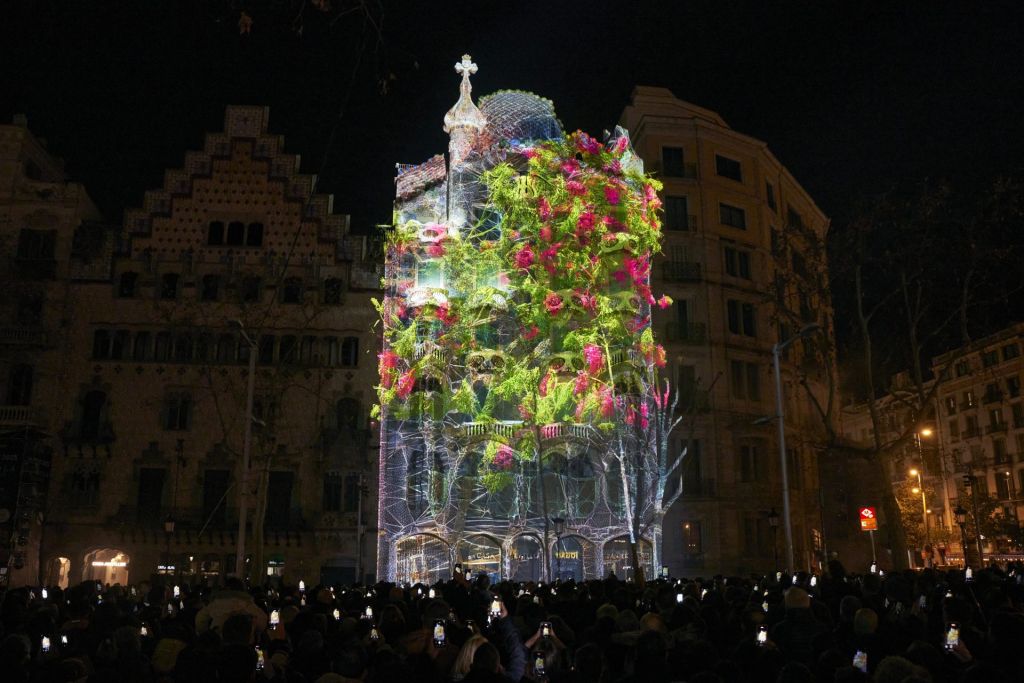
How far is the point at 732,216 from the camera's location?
46.6 meters

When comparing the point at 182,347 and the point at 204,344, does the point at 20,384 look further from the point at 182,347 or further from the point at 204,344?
the point at 204,344

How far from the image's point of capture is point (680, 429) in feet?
139

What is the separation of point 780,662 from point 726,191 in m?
40.6

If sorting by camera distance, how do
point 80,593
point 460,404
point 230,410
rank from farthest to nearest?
point 230,410, point 460,404, point 80,593

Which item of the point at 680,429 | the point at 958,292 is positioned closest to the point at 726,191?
the point at 680,429

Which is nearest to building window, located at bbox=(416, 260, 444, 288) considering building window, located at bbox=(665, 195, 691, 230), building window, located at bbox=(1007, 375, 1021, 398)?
building window, located at bbox=(665, 195, 691, 230)

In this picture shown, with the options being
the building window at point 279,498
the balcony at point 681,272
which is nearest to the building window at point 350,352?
the building window at point 279,498

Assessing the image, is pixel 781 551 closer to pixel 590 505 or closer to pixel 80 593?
pixel 590 505

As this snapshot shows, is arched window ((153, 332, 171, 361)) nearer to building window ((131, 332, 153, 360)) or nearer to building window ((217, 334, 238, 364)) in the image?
building window ((131, 332, 153, 360))

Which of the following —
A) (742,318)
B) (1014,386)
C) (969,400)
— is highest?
(969,400)

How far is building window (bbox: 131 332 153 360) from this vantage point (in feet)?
137

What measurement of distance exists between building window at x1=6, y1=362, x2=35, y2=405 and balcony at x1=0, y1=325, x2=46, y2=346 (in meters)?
1.09

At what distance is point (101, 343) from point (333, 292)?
10715mm

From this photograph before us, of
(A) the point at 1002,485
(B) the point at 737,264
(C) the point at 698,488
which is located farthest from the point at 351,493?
(A) the point at 1002,485
